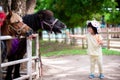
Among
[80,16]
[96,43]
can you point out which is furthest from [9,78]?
[80,16]

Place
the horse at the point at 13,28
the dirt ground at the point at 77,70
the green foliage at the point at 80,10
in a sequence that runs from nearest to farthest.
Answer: the horse at the point at 13,28, the dirt ground at the point at 77,70, the green foliage at the point at 80,10

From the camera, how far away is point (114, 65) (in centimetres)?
1245

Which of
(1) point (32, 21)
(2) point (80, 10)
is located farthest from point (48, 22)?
(2) point (80, 10)

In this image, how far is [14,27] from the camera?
7699mm

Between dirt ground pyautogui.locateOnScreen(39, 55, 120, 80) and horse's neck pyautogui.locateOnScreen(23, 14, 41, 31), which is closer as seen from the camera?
horse's neck pyautogui.locateOnScreen(23, 14, 41, 31)

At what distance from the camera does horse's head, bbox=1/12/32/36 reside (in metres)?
7.63

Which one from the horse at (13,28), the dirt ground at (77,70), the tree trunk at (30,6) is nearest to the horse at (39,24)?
the horse at (13,28)

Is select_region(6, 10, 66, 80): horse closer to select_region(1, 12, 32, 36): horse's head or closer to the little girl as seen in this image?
select_region(1, 12, 32, 36): horse's head

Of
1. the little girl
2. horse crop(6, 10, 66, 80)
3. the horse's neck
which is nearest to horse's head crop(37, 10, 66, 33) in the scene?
horse crop(6, 10, 66, 80)

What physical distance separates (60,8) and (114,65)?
10.1 m

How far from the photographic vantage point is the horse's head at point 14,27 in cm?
763

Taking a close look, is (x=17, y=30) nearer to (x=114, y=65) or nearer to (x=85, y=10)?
(x=114, y=65)

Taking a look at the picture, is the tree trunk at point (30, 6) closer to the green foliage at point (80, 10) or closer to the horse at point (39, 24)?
the horse at point (39, 24)

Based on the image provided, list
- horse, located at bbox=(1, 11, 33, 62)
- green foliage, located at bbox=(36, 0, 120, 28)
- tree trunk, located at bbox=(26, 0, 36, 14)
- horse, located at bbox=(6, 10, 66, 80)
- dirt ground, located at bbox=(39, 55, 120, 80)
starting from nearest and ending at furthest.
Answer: horse, located at bbox=(1, 11, 33, 62) < horse, located at bbox=(6, 10, 66, 80) < dirt ground, located at bbox=(39, 55, 120, 80) < tree trunk, located at bbox=(26, 0, 36, 14) < green foliage, located at bbox=(36, 0, 120, 28)
